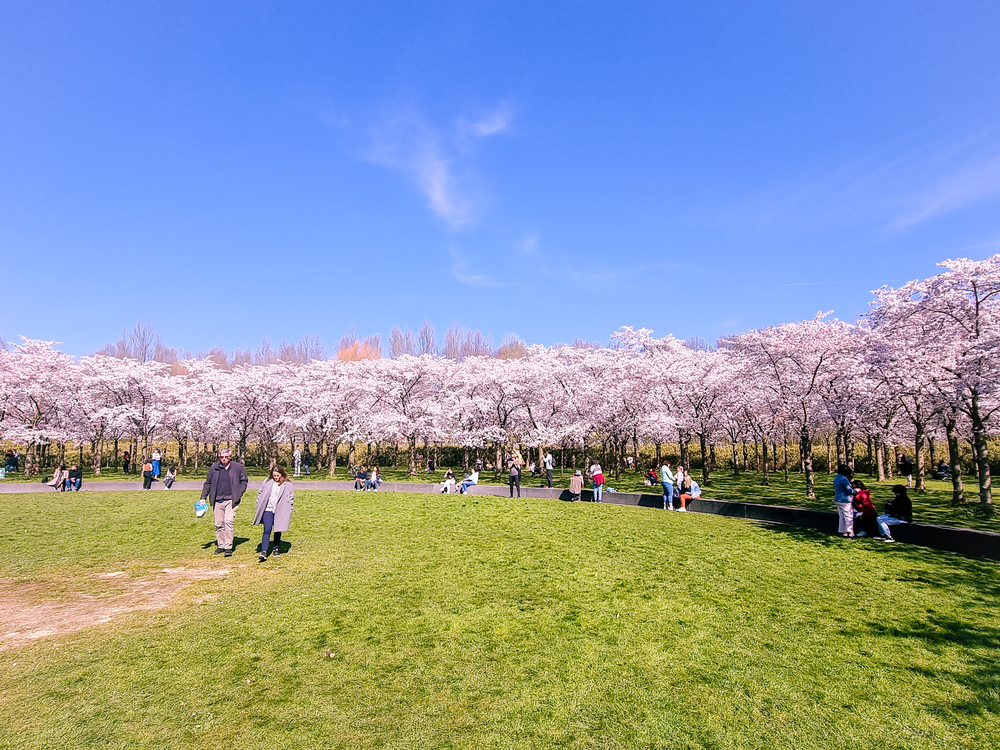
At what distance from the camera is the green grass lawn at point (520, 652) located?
16.8 feet

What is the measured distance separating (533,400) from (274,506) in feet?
103

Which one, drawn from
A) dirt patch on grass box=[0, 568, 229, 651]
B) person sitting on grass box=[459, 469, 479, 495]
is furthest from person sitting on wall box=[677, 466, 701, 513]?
dirt patch on grass box=[0, 568, 229, 651]

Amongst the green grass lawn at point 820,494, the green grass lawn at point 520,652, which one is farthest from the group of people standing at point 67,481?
the green grass lawn at point 520,652

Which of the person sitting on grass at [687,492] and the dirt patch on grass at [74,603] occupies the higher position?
the person sitting on grass at [687,492]

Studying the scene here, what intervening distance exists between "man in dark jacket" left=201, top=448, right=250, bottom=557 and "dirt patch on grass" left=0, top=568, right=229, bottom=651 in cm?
146

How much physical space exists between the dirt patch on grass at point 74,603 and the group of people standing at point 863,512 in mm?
14102

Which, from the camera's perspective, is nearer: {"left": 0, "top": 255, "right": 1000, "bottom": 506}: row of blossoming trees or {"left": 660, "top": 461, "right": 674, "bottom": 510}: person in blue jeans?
{"left": 660, "top": 461, "right": 674, "bottom": 510}: person in blue jeans

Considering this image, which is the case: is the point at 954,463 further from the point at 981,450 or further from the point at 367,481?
the point at 367,481

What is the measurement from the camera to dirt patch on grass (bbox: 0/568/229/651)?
7629 millimetres

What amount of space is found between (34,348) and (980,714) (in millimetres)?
59263

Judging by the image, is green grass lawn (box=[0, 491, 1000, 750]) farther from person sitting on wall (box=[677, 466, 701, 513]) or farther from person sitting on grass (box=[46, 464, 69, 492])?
person sitting on grass (box=[46, 464, 69, 492])

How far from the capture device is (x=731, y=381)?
34.1m

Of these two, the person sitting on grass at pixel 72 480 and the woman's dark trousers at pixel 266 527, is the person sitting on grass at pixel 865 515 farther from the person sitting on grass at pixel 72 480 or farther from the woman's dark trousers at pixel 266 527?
the person sitting on grass at pixel 72 480

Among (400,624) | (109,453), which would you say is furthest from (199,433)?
(400,624)
